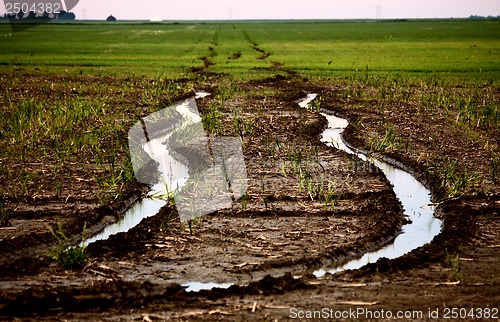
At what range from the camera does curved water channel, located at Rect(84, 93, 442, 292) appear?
8.18 meters

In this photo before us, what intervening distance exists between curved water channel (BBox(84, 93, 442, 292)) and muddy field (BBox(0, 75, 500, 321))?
135 millimetres

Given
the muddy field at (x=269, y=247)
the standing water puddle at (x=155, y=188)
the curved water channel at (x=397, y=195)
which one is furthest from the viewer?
the standing water puddle at (x=155, y=188)

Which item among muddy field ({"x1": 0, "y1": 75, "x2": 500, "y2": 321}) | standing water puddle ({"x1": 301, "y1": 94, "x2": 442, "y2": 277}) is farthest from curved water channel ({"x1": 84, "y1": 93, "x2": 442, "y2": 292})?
muddy field ({"x1": 0, "y1": 75, "x2": 500, "y2": 321})

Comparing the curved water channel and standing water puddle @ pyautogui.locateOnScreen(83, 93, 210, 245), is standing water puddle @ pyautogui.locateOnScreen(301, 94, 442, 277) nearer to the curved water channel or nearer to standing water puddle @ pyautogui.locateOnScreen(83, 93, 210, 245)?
the curved water channel

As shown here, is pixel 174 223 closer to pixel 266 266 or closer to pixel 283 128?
pixel 266 266

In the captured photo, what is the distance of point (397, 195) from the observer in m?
11.2

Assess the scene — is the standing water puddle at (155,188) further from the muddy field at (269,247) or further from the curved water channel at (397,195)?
the muddy field at (269,247)

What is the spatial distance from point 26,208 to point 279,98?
494 inches

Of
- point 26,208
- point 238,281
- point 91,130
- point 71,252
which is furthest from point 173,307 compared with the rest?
point 91,130

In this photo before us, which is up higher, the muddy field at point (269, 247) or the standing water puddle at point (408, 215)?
the muddy field at point (269, 247)

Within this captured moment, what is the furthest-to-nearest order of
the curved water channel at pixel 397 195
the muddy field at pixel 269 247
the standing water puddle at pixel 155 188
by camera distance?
the standing water puddle at pixel 155 188
the curved water channel at pixel 397 195
the muddy field at pixel 269 247

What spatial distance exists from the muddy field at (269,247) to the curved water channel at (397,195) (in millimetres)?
135

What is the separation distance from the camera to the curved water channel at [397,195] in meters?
8.18

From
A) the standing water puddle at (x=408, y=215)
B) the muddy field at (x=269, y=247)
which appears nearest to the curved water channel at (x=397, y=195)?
the standing water puddle at (x=408, y=215)
